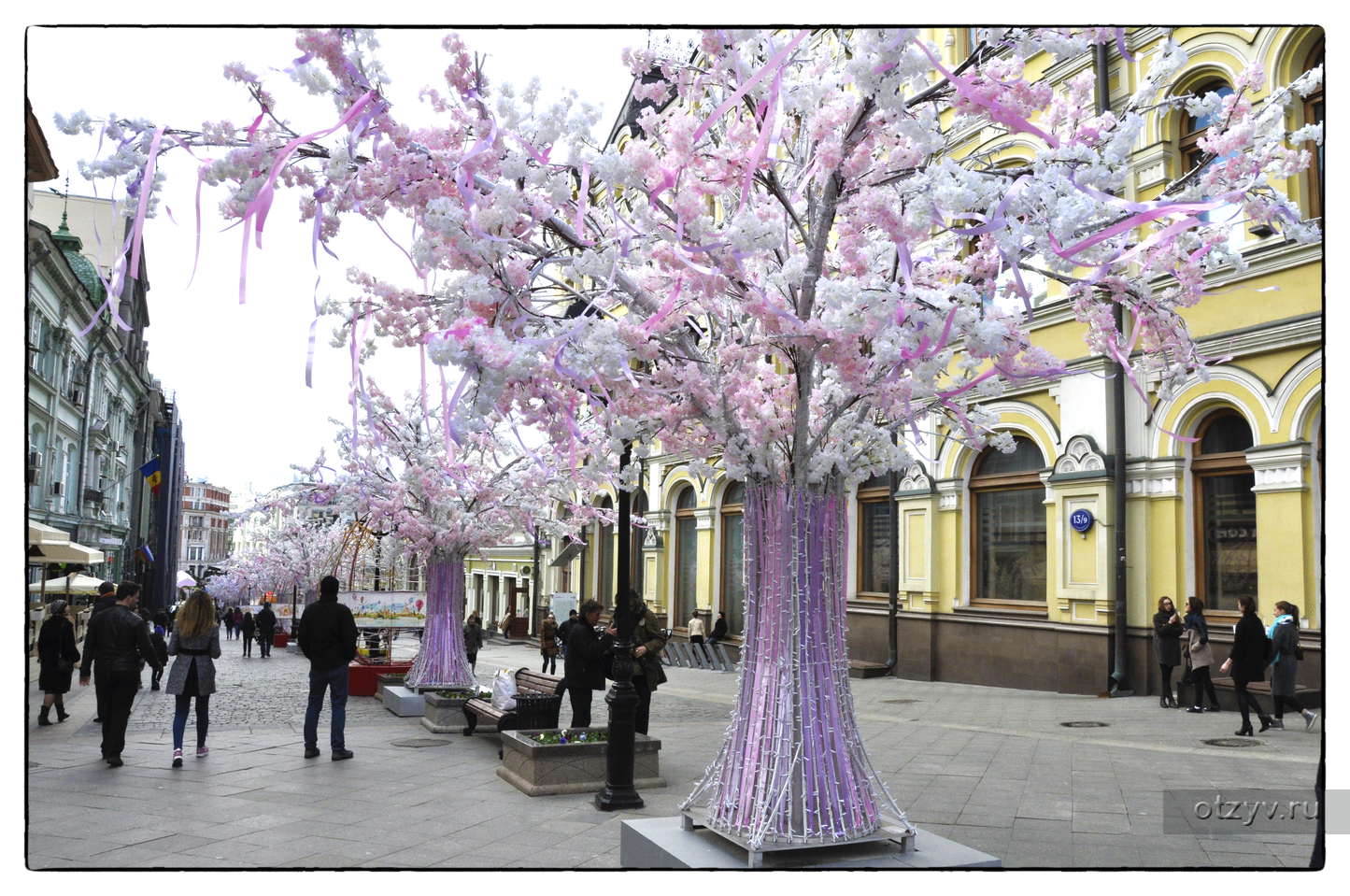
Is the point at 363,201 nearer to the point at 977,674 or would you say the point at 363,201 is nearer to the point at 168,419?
the point at 977,674

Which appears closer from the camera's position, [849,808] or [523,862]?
[849,808]

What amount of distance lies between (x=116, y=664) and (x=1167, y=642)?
36.7ft

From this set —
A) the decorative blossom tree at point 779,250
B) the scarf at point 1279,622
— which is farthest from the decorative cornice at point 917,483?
the decorative blossom tree at point 779,250

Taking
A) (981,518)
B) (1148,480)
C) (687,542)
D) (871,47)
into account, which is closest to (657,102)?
(871,47)

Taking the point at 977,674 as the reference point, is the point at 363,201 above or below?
above

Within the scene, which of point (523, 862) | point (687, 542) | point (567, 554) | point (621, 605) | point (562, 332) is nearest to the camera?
point (562, 332)

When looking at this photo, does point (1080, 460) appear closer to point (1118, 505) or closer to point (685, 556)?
point (1118, 505)

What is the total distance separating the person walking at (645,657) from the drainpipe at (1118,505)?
23.0 feet

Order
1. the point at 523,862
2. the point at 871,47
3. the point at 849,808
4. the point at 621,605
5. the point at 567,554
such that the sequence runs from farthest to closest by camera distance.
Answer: the point at 567,554 → the point at 621,605 → the point at 523,862 → the point at 849,808 → the point at 871,47

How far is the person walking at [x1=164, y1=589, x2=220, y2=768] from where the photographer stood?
920 cm

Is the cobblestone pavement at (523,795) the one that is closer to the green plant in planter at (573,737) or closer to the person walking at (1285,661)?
the person walking at (1285,661)

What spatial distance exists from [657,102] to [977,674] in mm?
12972

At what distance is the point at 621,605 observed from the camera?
7684 millimetres

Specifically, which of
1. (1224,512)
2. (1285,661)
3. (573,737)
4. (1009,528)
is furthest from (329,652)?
(1009,528)
